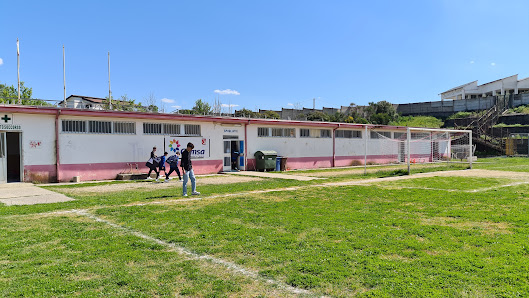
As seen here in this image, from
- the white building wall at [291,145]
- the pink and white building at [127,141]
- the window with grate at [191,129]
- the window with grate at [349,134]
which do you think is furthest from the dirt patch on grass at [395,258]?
the window with grate at [349,134]

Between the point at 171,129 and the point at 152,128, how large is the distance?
1.08 meters

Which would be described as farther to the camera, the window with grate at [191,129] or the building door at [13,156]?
the window with grate at [191,129]

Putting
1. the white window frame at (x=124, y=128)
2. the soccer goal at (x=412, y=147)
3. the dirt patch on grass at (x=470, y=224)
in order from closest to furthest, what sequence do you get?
the dirt patch on grass at (x=470, y=224), the white window frame at (x=124, y=128), the soccer goal at (x=412, y=147)

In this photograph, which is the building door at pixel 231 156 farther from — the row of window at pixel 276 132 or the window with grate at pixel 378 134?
the window with grate at pixel 378 134

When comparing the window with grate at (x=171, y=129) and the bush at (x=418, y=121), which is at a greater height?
the bush at (x=418, y=121)

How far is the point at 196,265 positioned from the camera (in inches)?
201

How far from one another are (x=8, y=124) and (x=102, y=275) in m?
14.4

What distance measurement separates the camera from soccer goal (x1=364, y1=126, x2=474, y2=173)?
31156 millimetres

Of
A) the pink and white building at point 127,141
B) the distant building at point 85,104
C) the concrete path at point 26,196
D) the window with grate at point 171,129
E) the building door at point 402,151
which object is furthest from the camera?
the building door at point 402,151

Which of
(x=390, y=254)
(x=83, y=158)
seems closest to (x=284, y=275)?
(x=390, y=254)

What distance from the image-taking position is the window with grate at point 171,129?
20297 mm

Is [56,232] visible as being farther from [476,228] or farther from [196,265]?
[476,228]

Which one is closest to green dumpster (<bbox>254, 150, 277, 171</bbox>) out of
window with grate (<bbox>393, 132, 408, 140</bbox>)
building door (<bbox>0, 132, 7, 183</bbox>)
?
building door (<bbox>0, 132, 7, 183</bbox>)

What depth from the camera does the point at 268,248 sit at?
579 cm
